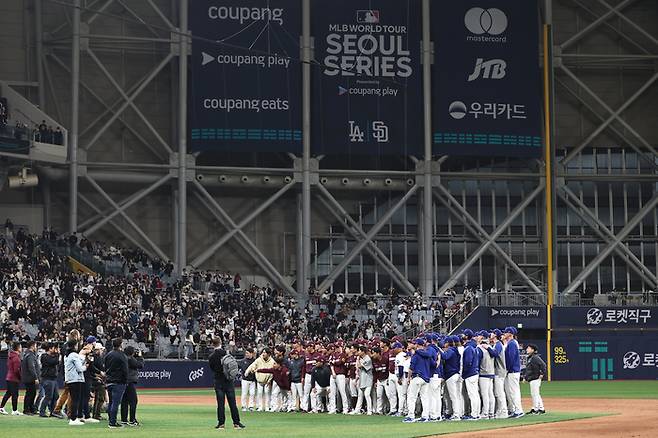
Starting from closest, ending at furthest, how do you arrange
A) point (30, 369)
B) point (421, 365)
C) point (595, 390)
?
point (421, 365)
point (30, 369)
point (595, 390)

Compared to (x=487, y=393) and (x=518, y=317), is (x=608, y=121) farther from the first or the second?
(x=487, y=393)

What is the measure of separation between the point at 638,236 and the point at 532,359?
145 ft

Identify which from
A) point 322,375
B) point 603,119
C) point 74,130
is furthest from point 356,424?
point 603,119

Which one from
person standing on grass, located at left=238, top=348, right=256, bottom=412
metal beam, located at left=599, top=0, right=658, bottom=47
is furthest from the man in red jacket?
metal beam, located at left=599, top=0, right=658, bottom=47

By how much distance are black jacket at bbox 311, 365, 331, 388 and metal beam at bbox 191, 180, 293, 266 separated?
109 feet

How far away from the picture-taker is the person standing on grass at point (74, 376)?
1083 inches

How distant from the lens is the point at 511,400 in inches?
1202

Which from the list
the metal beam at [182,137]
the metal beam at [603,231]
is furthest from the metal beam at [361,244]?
the metal beam at [603,231]

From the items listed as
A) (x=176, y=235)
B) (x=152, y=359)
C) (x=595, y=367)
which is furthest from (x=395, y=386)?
(x=176, y=235)

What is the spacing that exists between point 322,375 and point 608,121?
42.1 m

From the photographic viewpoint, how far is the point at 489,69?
70375mm

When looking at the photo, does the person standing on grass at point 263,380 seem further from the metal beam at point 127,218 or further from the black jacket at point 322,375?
the metal beam at point 127,218

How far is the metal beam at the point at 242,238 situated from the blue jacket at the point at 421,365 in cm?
3989

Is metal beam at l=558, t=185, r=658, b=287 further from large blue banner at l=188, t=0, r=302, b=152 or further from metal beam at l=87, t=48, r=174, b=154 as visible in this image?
metal beam at l=87, t=48, r=174, b=154
